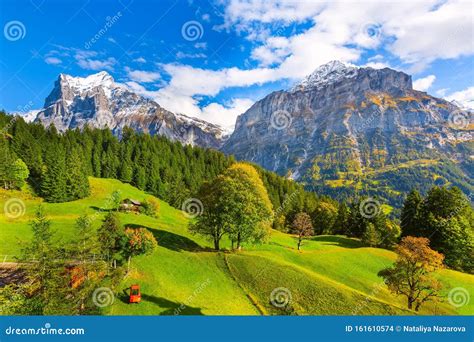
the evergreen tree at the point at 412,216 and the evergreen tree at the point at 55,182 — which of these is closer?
the evergreen tree at the point at 412,216

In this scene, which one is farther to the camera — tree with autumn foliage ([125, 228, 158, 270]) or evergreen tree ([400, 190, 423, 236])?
evergreen tree ([400, 190, 423, 236])

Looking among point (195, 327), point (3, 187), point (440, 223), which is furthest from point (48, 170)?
point (440, 223)

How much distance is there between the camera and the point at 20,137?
95.2 metres

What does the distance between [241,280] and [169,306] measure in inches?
453

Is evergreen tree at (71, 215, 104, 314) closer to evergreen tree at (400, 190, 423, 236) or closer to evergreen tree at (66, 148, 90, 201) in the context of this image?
evergreen tree at (66, 148, 90, 201)

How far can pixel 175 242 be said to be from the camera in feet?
167

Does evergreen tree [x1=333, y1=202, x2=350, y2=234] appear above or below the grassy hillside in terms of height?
above

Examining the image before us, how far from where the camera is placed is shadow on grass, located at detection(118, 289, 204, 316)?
28823 mm

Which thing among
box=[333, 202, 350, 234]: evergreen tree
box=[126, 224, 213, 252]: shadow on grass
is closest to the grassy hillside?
box=[126, 224, 213, 252]: shadow on grass

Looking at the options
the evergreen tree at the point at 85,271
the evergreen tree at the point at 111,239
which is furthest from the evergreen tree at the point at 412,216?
the evergreen tree at the point at 85,271

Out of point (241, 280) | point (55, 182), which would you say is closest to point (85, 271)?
point (241, 280)

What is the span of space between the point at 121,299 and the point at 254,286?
15526mm

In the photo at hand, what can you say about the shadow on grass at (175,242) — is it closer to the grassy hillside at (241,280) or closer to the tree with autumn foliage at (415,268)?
the grassy hillside at (241,280)

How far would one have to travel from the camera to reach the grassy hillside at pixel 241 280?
104 feet
